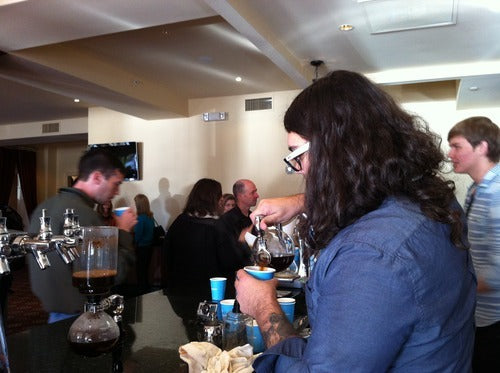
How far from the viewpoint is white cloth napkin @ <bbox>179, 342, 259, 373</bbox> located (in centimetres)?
105

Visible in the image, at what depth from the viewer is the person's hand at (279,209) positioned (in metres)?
1.70

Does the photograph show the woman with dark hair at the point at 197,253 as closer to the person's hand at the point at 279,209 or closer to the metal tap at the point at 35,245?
the person's hand at the point at 279,209

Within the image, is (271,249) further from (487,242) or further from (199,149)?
(199,149)

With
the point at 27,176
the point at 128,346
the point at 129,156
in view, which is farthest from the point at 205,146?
the point at 27,176

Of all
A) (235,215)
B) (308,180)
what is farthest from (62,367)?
(235,215)

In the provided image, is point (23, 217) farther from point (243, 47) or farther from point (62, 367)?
point (62, 367)

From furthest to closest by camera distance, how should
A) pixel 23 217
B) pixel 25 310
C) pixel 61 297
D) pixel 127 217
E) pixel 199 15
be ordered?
pixel 23 217 → pixel 25 310 → pixel 199 15 → pixel 127 217 → pixel 61 297

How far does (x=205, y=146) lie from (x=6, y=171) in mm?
6619

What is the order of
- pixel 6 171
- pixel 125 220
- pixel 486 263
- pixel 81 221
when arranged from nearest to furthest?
1. pixel 486 263
2. pixel 81 221
3. pixel 125 220
4. pixel 6 171

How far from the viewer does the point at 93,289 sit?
1.27 m

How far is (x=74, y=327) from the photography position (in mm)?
1305

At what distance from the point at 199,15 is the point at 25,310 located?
417 cm

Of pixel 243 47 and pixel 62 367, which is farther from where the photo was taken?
pixel 243 47

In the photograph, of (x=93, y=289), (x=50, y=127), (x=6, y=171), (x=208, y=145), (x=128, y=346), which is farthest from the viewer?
(x=6, y=171)
